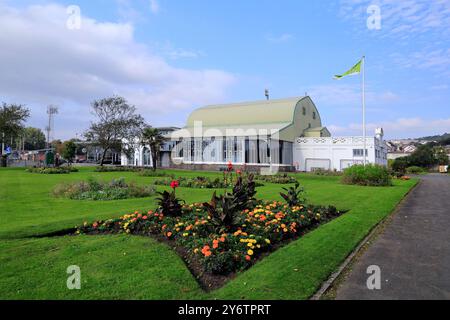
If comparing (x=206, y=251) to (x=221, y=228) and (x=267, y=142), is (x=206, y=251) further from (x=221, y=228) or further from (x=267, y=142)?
(x=267, y=142)

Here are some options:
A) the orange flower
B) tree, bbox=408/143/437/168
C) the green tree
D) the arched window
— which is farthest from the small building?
the green tree

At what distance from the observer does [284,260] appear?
5543 mm

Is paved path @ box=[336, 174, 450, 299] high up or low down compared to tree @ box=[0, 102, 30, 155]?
down

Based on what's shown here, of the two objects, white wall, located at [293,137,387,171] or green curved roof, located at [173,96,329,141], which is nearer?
white wall, located at [293,137,387,171]

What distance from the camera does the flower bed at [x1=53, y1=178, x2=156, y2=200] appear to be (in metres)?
13.5

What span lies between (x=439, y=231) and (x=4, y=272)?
9733mm

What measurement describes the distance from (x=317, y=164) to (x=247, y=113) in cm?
1372

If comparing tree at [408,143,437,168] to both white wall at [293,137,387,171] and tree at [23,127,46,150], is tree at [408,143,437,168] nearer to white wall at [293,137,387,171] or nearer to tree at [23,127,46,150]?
white wall at [293,137,387,171]

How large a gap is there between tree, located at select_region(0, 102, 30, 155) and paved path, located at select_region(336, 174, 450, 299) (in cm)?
A: 4670

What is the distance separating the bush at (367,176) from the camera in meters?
21.5

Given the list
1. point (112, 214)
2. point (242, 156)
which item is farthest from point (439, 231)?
point (242, 156)

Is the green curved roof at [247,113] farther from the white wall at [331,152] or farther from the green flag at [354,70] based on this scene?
the green flag at [354,70]

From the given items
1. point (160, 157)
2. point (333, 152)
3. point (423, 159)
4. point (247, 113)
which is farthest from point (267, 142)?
point (423, 159)
